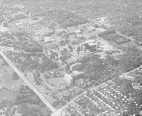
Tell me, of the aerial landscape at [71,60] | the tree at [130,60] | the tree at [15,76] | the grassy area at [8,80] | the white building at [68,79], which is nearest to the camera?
the aerial landscape at [71,60]

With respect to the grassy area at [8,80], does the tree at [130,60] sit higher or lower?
higher

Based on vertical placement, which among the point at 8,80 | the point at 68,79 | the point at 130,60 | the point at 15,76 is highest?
the point at 130,60

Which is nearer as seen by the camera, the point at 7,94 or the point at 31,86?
the point at 7,94

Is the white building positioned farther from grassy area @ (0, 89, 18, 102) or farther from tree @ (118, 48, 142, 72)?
tree @ (118, 48, 142, 72)

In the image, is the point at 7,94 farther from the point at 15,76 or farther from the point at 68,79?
the point at 68,79

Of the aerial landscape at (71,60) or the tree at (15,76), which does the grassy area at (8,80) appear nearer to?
the aerial landscape at (71,60)

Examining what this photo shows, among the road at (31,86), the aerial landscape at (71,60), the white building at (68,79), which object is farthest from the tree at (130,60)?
the road at (31,86)

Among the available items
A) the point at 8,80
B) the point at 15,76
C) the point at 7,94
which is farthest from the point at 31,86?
the point at 8,80

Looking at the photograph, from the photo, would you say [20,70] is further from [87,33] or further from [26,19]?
[26,19]
